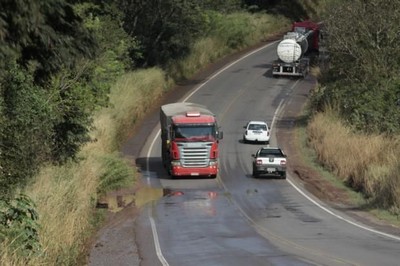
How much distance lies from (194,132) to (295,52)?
2950 centimetres

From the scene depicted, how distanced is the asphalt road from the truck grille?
1.20m

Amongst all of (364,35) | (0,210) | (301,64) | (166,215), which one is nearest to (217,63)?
(301,64)

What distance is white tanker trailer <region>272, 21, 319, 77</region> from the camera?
220 feet

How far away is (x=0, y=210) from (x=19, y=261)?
1687 mm

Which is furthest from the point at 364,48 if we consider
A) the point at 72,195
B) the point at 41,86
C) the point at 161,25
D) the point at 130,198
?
the point at 41,86

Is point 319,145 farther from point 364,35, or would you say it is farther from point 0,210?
point 0,210

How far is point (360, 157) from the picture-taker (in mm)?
38719

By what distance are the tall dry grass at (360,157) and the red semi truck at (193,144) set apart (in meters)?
6.91

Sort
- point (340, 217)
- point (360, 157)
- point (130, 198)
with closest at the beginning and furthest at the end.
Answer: point (340, 217) → point (130, 198) → point (360, 157)

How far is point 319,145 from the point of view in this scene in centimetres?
4681

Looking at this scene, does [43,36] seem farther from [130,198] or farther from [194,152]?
[194,152]

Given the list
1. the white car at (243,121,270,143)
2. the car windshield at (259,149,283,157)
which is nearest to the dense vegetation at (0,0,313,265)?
the car windshield at (259,149,283,157)

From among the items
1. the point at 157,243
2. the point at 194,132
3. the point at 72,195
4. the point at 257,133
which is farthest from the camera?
the point at 257,133

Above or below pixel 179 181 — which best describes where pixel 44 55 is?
above
